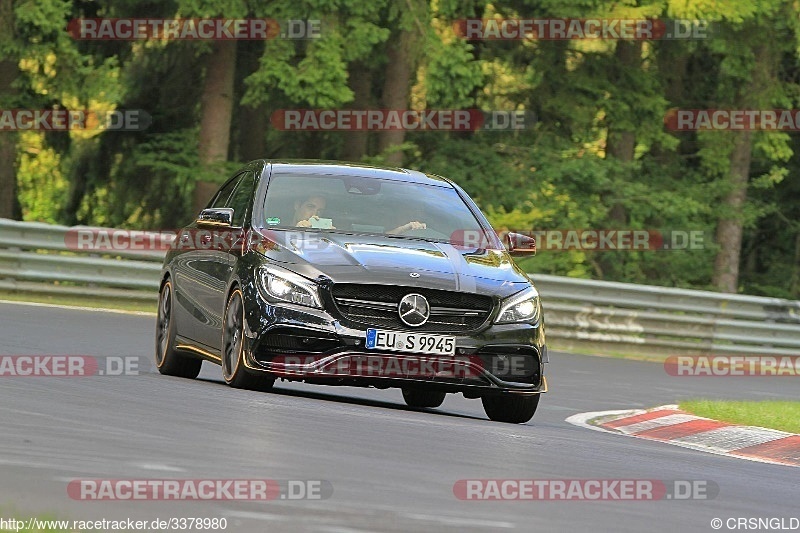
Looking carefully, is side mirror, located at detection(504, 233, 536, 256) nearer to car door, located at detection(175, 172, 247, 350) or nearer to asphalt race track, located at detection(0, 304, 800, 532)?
asphalt race track, located at detection(0, 304, 800, 532)

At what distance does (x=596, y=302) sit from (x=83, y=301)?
22.3 ft

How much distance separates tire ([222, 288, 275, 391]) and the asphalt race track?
95 millimetres

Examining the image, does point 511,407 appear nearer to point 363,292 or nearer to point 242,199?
point 363,292

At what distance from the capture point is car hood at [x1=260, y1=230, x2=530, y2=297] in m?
11.7

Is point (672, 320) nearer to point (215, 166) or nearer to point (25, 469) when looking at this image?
point (215, 166)

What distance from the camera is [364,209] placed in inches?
506

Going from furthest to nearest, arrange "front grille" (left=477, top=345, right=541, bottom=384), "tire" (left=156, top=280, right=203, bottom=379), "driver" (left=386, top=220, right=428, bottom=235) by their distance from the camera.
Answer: "tire" (left=156, top=280, right=203, bottom=379)
"driver" (left=386, top=220, right=428, bottom=235)
"front grille" (left=477, top=345, right=541, bottom=384)

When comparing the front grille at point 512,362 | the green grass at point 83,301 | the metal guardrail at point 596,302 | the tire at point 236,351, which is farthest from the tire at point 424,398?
the metal guardrail at point 596,302

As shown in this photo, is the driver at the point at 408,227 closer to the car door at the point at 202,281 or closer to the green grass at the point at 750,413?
the car door at the point at 202,281

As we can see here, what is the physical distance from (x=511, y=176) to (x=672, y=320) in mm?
9033

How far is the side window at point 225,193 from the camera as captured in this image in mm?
14055

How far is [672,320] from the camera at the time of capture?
A: 25500 mm

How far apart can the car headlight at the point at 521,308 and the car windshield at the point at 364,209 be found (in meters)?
0.84

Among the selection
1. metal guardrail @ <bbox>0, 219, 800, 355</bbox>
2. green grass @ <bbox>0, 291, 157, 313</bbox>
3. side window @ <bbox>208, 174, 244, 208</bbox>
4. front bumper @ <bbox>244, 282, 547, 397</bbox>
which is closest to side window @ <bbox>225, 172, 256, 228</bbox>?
side window @ <bbox>208, 174, 244, 208</bbox>
